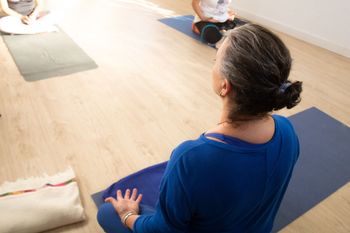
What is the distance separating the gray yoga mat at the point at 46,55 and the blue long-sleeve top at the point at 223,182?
1837 millimetres

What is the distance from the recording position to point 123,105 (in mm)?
2039

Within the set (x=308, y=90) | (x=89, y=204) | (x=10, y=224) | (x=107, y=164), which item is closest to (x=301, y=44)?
(x=308, y=90)

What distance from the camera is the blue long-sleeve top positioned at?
2.21 feet

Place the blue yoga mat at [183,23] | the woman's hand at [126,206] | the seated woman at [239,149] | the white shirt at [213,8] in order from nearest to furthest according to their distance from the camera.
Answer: the seated woman at [239,149] < the woman's hand at [126,206] < the white shirt at [213,8] < the blue yoga mat at [183,23]

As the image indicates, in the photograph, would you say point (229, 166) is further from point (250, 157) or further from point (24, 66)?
point (24, 66)

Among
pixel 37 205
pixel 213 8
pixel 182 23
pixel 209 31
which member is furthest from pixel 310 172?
pixel 182 23

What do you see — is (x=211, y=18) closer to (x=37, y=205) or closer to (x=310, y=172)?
(x=310, y=172)

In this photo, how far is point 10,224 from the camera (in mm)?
1183

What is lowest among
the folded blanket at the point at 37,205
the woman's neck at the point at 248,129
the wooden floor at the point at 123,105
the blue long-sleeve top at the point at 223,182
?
the wooden floor at the point at 123,105

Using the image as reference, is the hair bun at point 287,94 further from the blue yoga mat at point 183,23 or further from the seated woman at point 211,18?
the blue yoga mat at point 183,23

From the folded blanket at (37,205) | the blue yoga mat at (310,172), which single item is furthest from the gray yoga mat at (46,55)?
the blue yoga mat at (310,172)

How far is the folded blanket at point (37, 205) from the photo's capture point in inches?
47.3

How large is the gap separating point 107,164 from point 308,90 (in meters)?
1.69

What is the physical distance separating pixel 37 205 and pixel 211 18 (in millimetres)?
2476
